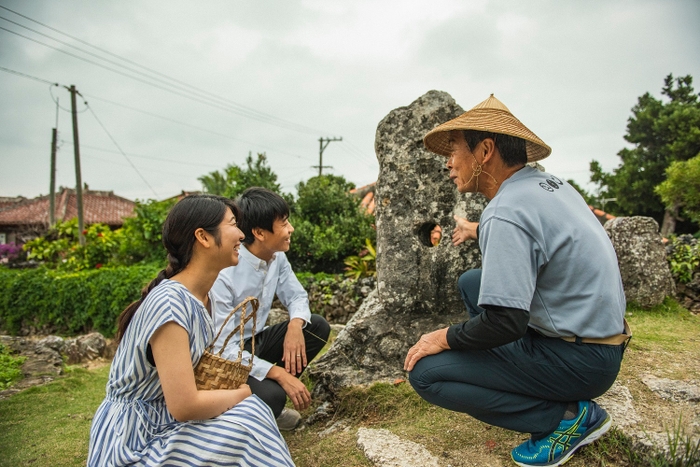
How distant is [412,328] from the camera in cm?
368

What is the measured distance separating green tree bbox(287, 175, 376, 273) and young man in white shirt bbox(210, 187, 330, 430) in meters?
5.01

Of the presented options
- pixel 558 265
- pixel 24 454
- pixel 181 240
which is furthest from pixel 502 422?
pixel 24 454

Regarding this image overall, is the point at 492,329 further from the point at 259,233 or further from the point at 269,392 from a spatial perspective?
the point at 259,233

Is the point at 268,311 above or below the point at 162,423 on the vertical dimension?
above

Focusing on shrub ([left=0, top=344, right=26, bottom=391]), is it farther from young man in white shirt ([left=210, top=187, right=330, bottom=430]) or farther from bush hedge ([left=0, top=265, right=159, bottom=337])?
young man in white shirt ([left=210, top=187, right=330, bottom=430])

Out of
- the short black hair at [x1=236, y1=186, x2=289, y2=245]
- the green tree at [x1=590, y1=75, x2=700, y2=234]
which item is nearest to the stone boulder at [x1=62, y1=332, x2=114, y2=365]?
the short black hair at [x1=236, y1=186, x2=289, y2=245]

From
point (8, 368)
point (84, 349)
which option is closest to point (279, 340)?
point (8, 368)

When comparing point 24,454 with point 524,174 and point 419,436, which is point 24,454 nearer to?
point 419,436

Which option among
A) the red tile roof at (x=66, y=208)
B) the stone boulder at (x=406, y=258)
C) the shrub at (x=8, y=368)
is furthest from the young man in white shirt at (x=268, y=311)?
the red tile roof at (x=66, y=208)

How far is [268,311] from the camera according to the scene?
3322 mm

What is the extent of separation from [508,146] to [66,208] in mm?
34830

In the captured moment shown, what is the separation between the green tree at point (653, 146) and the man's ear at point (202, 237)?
53.2ft

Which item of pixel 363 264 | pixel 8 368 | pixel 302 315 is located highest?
pixel 363 264

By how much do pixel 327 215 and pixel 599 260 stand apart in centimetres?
744
